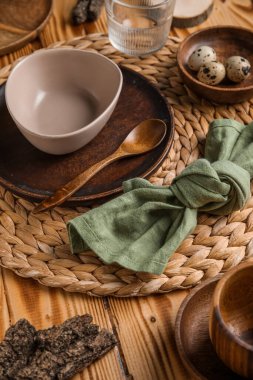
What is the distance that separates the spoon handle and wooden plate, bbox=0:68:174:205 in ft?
0.04

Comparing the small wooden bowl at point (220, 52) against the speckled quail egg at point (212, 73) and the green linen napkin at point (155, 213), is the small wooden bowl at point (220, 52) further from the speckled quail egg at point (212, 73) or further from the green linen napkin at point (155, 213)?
the green linen napkin at point (155, 213)

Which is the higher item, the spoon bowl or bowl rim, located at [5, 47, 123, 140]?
bowl rim, located at [5, 47, 123, 140]

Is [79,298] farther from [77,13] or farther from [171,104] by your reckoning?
[77,13]

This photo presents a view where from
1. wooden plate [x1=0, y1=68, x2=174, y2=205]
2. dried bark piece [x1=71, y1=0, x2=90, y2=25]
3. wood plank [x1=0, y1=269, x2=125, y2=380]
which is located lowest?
wood plank [x1=0, y1=269, x2=125, y2=380]

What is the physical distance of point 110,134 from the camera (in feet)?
2.89

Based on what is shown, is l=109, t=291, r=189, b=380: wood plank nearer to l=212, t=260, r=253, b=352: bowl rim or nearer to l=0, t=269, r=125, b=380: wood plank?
l=0, t=269, r=125, b=380: wood plank

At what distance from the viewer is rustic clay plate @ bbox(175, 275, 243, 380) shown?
0.62 metres

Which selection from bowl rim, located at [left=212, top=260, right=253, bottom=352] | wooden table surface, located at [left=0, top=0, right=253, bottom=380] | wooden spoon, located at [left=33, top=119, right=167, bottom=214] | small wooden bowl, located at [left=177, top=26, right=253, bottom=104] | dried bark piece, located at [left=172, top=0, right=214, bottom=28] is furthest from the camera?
dried bark piece, located at [left=172, top=0, right=214, bottom=28]

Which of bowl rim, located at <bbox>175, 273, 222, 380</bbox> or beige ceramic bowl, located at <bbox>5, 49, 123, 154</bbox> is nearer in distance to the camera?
bowl rim, located at <bbox>175, 273, 222, 380</bbox>

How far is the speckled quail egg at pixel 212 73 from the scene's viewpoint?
36.4 inches

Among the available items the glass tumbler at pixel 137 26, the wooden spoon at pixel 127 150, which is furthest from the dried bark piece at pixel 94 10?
the wooden spoon at pixel 127 150

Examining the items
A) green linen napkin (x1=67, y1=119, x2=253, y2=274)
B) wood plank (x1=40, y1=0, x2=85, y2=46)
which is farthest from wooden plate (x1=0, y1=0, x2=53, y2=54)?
green linen napkin (x1=67, y1=119, x2=253, y2=274)

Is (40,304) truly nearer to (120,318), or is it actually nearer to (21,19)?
(120,318)

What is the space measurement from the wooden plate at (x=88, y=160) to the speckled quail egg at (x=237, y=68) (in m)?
0.13
